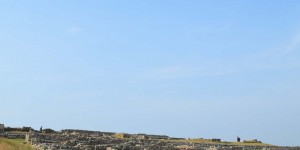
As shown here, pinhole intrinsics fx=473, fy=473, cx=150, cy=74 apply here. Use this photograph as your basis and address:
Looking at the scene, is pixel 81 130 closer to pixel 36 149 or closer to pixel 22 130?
pixel 22 130

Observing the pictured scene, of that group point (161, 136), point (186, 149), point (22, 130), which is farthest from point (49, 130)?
point (186, 149)

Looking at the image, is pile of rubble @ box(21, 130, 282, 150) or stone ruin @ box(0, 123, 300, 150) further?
stone ruin @ box(0, 123, 300, 150)

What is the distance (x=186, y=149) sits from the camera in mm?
30688

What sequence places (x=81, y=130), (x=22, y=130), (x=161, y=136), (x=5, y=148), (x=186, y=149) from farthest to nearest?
(x=161, y=136)
(x=81, y=130)
(x=22, y=130)
(x=186, y=149)
(x=5, y=148)

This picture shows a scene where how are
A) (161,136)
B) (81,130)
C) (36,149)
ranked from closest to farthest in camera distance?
(36,149) → (81,130) → (161,136)

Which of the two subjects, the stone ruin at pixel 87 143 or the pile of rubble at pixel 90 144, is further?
the stone ruin at pixel 87 143

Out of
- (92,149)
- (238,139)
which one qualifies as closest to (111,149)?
(92,149)

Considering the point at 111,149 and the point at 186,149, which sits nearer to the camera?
the point at 111,149

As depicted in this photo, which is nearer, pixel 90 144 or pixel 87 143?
pixel 90 144

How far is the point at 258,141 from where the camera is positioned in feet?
175

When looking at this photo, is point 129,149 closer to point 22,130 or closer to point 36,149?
point 36,149

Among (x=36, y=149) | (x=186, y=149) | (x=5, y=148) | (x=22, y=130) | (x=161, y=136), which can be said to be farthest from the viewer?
(x=161, y=136)

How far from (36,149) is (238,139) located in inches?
1364

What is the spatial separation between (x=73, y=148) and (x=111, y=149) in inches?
80.0
